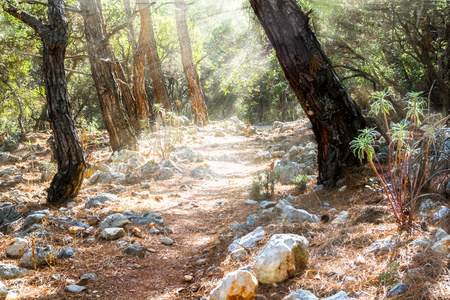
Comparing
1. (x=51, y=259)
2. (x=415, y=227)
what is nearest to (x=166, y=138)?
(x=51, y=259)

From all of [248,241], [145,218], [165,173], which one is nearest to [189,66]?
[165,173]

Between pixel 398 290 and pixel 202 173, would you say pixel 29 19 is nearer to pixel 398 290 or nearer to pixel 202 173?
pixel 202 173

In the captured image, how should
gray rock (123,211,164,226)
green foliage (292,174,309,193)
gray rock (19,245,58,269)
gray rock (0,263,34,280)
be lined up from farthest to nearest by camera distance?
1. green foliage (292,174,309,193)
2. gray rock (123,211,164,226)
3. gray rock (19,245,58,269)
4. gray rock (0,263,34,280)

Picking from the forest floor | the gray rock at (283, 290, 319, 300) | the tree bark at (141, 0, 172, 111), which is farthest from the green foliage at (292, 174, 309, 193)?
the tree bark at (141, 0, 172, 111)

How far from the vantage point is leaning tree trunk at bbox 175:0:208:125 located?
41.4 ft

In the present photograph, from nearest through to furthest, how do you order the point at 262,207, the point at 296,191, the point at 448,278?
the point at 448,278
the point at 262,207
the point at 296,191

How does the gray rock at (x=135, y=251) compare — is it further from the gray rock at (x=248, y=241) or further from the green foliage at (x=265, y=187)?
the green foliage at (x=265, y=187)

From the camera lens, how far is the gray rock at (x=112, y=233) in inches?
140

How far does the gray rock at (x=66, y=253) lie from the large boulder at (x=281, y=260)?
1.79 meters

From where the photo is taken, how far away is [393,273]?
77.0 inches

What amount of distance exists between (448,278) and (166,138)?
700cm

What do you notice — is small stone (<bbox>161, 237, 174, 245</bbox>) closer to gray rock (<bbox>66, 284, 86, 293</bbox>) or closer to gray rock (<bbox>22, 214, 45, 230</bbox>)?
gray rock (<bbox>66, 284, 86, 293</bbox>)

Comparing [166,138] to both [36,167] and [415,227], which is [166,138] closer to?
[36,167]

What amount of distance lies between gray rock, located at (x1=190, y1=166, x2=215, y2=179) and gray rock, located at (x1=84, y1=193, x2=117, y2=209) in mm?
2034
